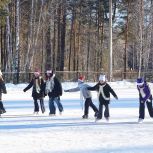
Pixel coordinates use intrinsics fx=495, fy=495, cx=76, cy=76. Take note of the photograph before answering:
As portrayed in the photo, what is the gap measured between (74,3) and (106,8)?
3907 mm

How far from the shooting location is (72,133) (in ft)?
40.4

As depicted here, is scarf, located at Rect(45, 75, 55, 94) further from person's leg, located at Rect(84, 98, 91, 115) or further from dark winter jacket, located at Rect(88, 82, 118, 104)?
dark winter jacket, located at Rect(88, 82, 118, 104)

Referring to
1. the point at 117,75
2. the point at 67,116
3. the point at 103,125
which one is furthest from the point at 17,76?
the point at 103,125

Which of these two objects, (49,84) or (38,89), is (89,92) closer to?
(49,84)

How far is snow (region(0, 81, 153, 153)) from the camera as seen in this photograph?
10227 mm

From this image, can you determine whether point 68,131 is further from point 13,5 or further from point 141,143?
point 13,5

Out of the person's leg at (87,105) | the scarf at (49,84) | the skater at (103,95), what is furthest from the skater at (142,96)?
the scarf at (49,84)

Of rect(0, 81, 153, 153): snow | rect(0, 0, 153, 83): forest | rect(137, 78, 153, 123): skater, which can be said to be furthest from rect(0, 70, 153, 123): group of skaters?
rect(0, 0, 153, 83): forest

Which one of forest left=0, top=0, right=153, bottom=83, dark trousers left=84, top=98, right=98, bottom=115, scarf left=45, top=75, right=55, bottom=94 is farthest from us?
forest left=0, top=0, right=153, bottom=83

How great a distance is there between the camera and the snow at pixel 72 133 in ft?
33.6

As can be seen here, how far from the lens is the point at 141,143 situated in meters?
10.8

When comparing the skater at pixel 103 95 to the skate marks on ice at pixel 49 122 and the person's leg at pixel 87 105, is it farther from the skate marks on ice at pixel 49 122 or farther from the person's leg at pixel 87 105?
the person's leg at pixel 87 105

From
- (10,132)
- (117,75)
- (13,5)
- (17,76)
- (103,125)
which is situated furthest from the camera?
(13,5)

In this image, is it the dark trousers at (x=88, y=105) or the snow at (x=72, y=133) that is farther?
the dark trousers at (x=88, y=105)
